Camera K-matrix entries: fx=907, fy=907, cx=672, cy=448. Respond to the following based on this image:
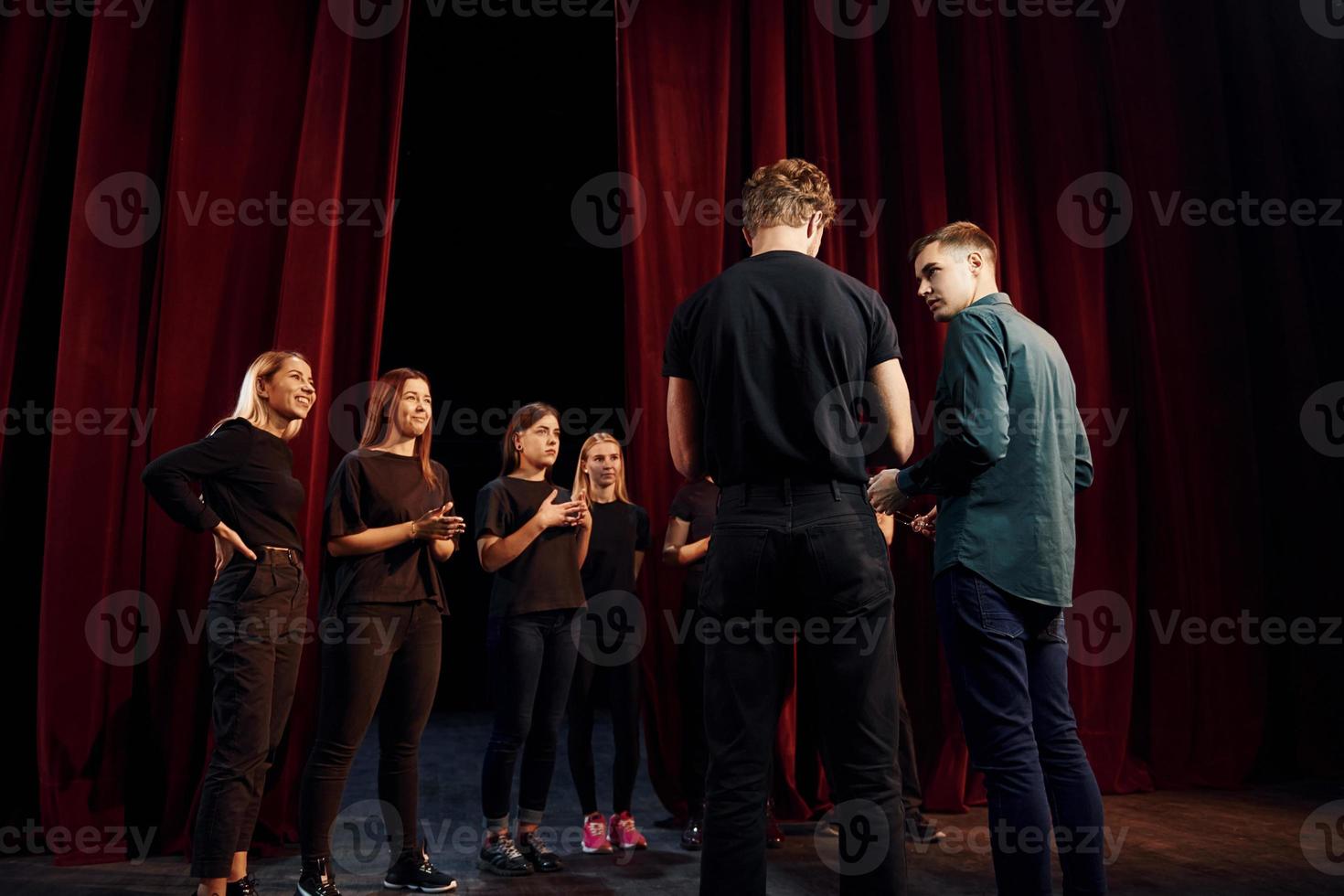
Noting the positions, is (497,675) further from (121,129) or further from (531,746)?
(121,129)

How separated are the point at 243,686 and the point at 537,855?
→ 1004 mm

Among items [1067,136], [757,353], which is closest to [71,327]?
[757,353]

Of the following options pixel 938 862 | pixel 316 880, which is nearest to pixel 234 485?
pixel 316 880

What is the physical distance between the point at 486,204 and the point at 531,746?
3679mm

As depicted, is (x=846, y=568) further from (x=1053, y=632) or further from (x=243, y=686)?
(x=243, y=686)

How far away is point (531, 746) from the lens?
269 centimetres

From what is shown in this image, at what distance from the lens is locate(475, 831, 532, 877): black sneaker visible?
256 cm
